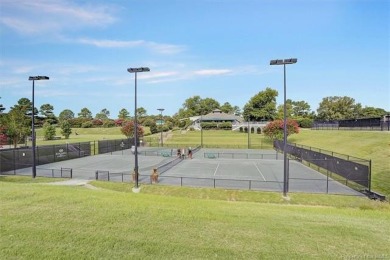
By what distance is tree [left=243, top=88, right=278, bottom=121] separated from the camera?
10862 cm

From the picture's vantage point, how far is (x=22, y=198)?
8430 millimetres

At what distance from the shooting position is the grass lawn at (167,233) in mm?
5270

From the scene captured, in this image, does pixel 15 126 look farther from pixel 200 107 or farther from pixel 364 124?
pixel 200 107

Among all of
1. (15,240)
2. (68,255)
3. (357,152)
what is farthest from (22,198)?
(357,152)

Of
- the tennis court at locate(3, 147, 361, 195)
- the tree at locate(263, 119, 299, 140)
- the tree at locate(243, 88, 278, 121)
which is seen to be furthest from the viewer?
the tree at locate(243, 88, 278, 121)

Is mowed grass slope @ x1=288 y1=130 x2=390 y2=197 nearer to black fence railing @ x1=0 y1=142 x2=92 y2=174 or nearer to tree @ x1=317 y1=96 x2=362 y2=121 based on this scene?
black fence railing @ x1=0 y1=142 x2=92 y2=174

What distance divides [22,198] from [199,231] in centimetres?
554

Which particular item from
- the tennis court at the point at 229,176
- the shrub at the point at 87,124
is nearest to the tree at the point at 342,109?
the tennis court at the point at 229,176

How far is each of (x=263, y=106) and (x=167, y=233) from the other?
109380 millimetres

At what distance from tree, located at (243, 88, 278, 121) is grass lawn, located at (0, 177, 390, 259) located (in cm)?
10250

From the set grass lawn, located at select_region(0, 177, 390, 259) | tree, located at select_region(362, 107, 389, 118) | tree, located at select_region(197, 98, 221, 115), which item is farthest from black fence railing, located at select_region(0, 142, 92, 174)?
tree, located at select_region(197, 98, 221, 115)

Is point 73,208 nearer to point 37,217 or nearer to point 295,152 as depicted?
point 37,217

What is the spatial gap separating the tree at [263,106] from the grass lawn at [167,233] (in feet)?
336

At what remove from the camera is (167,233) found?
605cm
